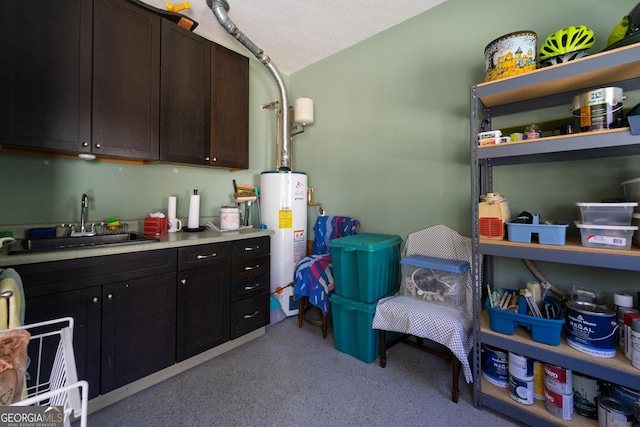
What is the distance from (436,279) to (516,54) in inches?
52.6

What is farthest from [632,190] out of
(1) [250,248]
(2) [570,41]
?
(1) [250,248]

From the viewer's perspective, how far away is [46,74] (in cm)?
144

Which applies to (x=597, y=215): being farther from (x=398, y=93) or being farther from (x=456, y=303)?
(x=398, y=93)

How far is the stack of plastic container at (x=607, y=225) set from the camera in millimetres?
1118

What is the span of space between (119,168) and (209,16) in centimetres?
141

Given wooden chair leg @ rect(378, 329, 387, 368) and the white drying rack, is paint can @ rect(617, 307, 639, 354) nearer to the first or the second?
wooden chair leg @ rect(378, 329, 387, 368)

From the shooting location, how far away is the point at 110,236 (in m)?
1.78

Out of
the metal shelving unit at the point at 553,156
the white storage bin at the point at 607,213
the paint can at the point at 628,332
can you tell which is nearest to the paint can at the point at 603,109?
the metal shelving unit at the point at 553,156

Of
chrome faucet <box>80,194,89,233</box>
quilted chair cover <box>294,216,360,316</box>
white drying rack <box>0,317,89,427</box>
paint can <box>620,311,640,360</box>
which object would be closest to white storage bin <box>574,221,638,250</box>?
paint can <box>620,311,640,360</box>

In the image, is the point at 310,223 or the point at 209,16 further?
the point at 310,223

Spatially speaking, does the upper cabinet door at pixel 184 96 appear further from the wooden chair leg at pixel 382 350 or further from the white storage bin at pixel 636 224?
the white storage bin at pixel 636 224

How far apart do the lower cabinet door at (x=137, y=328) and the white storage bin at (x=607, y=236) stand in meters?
2.19

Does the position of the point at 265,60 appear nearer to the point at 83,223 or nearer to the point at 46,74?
the point at 46,74

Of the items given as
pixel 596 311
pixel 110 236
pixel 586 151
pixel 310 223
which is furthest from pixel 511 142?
pixel 110 236
